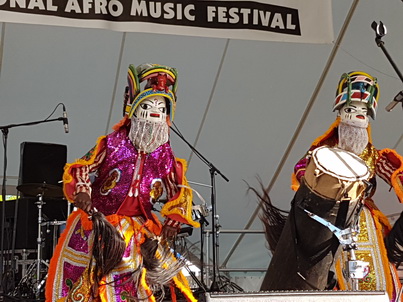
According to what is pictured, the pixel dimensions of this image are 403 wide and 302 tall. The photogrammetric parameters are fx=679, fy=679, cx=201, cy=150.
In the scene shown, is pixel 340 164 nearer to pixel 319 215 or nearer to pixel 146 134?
pixel 319 215

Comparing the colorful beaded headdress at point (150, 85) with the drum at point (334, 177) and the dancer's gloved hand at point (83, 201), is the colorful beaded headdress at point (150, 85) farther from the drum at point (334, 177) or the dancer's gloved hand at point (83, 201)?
the drum at point (334, 177)

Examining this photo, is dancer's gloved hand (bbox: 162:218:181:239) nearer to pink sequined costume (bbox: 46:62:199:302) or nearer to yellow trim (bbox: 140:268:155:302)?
pink sequined costume (bbox: 46:62:199:302)

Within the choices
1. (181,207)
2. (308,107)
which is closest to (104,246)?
(181,207)

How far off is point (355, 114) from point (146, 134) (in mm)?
962

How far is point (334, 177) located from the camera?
74.2 inches

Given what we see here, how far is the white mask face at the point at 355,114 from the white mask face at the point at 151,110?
838 millimetres

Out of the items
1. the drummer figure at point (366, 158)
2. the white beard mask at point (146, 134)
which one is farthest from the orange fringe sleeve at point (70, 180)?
the drummer figure at point (366, 158)

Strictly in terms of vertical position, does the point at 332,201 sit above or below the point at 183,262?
above

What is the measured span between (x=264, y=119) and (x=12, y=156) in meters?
2.06

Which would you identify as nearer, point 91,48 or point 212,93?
point 91,48

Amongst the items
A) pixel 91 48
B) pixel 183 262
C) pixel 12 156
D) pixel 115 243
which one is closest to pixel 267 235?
pixel 183 262

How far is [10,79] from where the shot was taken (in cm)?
508

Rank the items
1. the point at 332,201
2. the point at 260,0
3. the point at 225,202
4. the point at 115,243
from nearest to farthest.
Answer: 1. the point at 332,201
2. the point at 115,243
3. the point at 260,0
4. the point at 225,202

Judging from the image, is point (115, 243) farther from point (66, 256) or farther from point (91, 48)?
point (91, 48)
